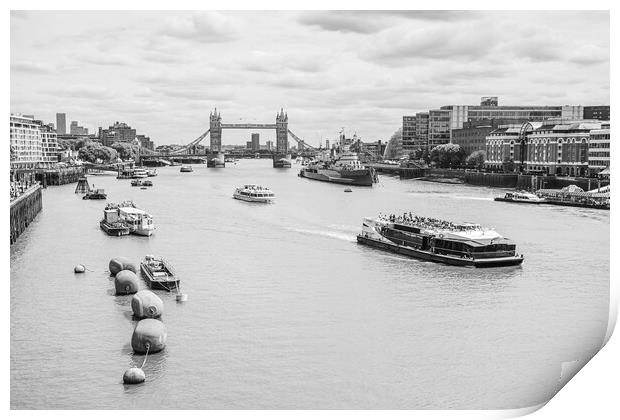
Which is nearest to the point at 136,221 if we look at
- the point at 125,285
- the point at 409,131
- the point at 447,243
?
the point at 125,285

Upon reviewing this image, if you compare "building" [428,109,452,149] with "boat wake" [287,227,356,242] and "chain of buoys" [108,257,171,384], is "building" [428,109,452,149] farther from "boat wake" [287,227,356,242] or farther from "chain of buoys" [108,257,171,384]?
"chain of buoys" [108,257,171,384]

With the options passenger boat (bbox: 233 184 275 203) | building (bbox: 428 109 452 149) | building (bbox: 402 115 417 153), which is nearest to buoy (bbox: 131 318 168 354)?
passenger boat (bbox: 233 184 275 203)

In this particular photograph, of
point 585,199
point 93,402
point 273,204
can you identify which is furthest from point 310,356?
point 585,199

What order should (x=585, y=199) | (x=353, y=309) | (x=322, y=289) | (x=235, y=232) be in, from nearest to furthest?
1. (x=353, y=309)
2. (x=322, y=289)
3. (x=235, y=232)
4. (x=585, y=199)

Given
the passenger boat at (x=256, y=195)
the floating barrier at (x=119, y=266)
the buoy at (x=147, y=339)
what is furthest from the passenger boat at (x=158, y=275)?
the passenger boat at (x=256, y=195)

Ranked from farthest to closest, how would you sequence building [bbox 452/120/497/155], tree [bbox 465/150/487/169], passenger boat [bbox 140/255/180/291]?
1. building [bbox 452/120/497/155]
2. tree [bbox 465/150/487/169]
3. passenger boat [bbox 140/255/180/291]

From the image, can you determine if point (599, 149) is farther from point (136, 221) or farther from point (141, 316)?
point (141, 316)
